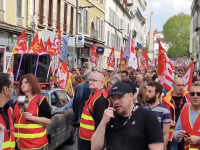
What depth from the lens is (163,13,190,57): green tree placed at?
92.0 meters

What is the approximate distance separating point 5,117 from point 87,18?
1222 inches

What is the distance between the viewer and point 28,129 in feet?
16.4

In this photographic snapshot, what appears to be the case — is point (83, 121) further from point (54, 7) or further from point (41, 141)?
point (54, 7)

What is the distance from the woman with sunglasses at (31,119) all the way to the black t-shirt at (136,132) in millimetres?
1819

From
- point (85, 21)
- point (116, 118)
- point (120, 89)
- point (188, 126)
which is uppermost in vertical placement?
point (85, 21)

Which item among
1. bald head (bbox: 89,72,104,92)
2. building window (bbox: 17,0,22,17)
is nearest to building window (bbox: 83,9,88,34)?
building window (bbox: 17,0,22,17)

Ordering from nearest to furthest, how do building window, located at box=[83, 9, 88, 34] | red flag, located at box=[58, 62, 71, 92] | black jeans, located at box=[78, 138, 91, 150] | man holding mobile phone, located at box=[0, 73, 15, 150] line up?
man holding mobile phone, located at box=[0, 73, 15, 150] < black jeans, located at box=[78, 138, 91, 150] < red flag, located at box=[58, 62, 71, 92] < building window, located at box=[83, 9, 88, 34]

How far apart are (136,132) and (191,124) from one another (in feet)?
5.28

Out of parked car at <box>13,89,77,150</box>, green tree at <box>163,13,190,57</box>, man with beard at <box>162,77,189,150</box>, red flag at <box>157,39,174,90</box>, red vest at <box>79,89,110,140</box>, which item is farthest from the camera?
green tree at <box>163,13,190,57</box>

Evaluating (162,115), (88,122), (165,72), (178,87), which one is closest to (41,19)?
(165,72)

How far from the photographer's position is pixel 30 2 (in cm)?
2198

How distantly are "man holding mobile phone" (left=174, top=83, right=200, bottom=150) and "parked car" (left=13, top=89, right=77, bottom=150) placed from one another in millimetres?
3215

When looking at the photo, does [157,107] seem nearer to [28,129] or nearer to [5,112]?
[28,129]

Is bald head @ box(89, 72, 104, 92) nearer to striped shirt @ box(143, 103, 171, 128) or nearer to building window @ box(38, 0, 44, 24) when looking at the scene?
striped shirt @ box(143, 103, 171, 128)
